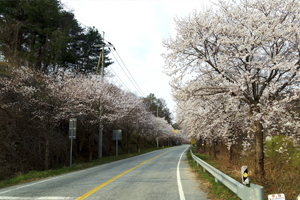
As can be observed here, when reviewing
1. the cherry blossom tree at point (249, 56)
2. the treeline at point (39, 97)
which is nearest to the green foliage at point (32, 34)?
the treeline at point (39, 97)

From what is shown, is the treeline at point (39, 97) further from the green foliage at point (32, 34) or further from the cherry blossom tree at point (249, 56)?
the cherry blossom tree at point (249, 56)

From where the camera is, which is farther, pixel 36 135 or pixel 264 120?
pixel 36 135

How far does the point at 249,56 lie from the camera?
930 centimetres

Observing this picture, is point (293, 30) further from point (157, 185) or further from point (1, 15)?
point (1, 15)

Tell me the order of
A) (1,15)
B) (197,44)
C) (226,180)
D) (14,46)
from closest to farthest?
(226,180)
(197,44)
(14,46)
(1,15)

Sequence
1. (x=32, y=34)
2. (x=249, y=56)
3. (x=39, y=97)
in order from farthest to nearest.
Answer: (x=32, y=34), (x=39, y=97), (x=249, y=56)

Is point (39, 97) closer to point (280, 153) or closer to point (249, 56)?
point (249, 56)

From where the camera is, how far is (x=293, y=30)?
7.80 m

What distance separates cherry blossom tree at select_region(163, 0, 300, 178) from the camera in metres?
8.25

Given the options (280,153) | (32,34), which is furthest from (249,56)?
(32,34)

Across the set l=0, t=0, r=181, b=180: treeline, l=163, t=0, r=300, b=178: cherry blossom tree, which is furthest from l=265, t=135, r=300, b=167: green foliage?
l=0, t=0, r=181, b=180: treeline

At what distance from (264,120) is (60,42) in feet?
61.3

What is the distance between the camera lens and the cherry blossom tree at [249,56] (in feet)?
27.1

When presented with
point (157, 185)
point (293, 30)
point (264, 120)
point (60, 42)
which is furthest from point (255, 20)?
point (60, 42)
